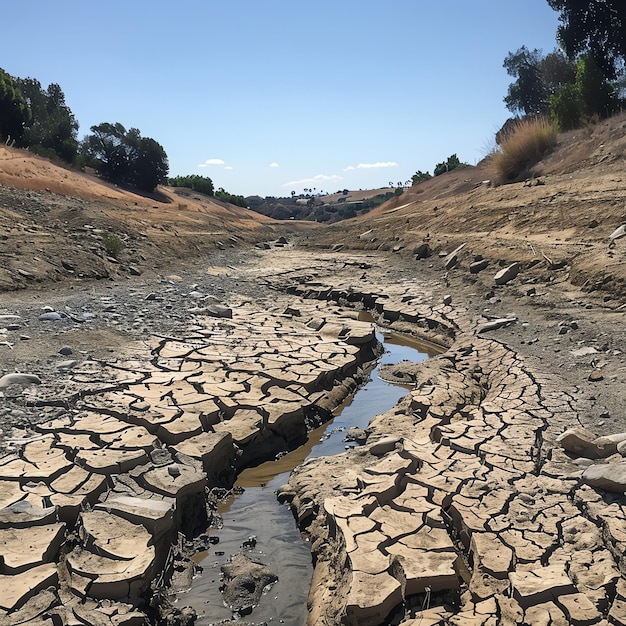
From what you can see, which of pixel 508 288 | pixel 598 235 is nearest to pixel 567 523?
pixel 508 288

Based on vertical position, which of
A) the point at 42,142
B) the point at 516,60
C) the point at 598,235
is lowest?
the point at 598,235

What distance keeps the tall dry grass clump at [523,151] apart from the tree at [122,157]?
1697cm

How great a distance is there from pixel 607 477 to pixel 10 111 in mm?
Result: 24807

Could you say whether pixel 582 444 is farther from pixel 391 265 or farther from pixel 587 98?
pixel 587 98

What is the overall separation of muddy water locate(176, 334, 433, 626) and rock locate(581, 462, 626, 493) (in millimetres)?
1608

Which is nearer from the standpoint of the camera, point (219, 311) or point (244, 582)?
point (244, 582)

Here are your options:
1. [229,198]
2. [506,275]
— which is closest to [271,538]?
[506,275]

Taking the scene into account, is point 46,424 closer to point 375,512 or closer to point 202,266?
point 375,512

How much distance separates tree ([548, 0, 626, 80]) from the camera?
710 inches

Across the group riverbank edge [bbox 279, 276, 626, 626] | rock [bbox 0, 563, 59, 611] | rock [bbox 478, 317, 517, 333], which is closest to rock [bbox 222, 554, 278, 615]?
riverbank edge [bbox 279, 276, 626, 626]

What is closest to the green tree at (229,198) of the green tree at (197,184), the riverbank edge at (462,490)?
the green tree at (197,184)

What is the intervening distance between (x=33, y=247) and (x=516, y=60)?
1111 inches

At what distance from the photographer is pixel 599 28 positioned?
18.4 m

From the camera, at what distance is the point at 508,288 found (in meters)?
8.43
